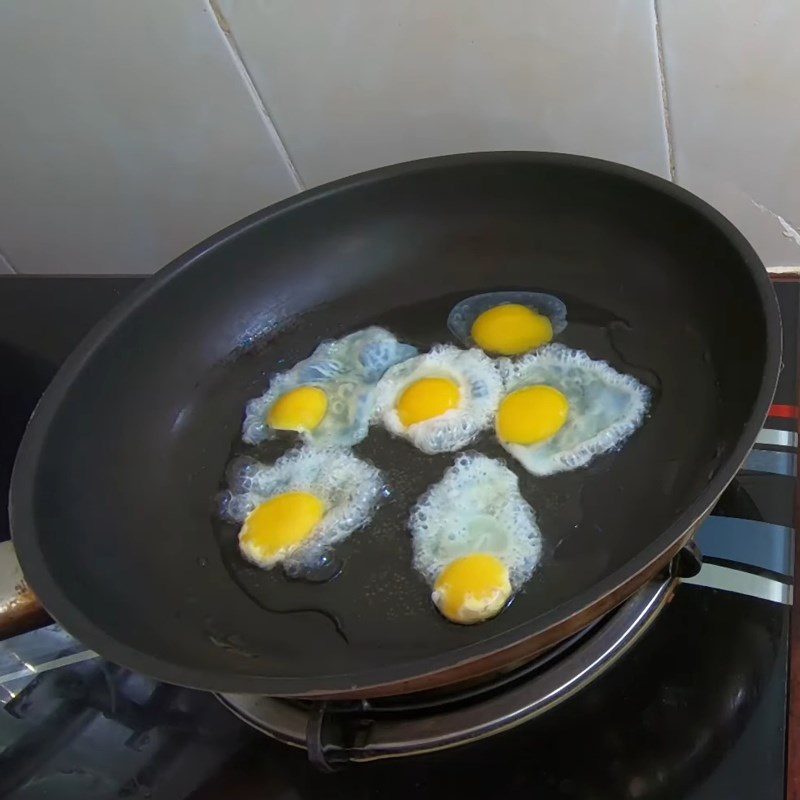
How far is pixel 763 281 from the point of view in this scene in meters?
0.85

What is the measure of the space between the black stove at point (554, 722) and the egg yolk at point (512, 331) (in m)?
0.28

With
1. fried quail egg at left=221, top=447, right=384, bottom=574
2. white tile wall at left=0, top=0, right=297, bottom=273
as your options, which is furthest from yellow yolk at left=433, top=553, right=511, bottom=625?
white tile wall at left=0, top=0, right=297, bottom=273

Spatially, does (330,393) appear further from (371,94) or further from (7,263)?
(7,263)

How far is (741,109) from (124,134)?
806 millimetres

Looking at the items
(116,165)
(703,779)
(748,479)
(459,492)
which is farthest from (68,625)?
(116,165)

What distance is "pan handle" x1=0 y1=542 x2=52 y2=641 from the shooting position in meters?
0.83

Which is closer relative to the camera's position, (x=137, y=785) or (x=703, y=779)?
(x=703, y=779)

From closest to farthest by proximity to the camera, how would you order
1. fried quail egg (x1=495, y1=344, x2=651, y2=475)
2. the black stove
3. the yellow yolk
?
the black stove
the yellow yolk
fried quail egg (x1=495, y1=344, x2=651, y2=475)

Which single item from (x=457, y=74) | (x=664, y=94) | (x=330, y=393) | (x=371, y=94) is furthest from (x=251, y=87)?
(x=664, y=94)

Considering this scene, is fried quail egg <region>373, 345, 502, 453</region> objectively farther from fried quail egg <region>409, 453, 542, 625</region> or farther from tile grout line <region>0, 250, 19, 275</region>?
tile grout line <region>0, 250, 19, 275</region>

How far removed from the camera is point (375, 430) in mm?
1055

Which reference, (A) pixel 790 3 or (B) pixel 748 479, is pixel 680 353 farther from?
(A) pixel 790 3

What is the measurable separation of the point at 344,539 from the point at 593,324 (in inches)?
15.2

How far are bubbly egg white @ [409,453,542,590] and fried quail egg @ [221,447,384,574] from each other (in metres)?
0.07
